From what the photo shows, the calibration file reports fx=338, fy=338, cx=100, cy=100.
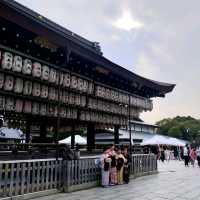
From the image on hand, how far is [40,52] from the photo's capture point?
11.5 m

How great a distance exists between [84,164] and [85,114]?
3.41m

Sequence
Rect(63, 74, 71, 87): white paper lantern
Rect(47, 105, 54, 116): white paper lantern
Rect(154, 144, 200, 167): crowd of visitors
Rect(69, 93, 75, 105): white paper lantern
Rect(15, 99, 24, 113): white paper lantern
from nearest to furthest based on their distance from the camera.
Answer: Rect(15, 99, 24, 113): white paper lantern → Rect(63, 74, 71, 87): white paper lantern → Rect(47, 105, 54, 116): white paper lantern → Rect(69, 93, 75, 105): white paper lantern → Rect(154, 144, 200, 167): crowd of visitors

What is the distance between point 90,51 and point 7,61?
326 cm

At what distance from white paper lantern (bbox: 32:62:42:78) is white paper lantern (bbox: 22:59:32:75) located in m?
0.17

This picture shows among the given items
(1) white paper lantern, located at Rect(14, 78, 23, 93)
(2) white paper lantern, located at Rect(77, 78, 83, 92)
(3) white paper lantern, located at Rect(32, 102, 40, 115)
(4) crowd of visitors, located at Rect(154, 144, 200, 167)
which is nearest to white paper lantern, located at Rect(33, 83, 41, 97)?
(1) white paper lantern, located at Rect(14, 78, 23, 93)

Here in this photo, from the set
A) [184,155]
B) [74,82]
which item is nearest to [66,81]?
[74,82]

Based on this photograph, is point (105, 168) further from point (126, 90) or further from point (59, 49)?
point (126, 90)

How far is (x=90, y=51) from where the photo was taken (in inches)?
473

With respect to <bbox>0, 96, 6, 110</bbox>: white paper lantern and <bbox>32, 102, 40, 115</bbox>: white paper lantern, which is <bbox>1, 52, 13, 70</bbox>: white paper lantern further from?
<bbox>32, 102, 40, 115</bbox>: white paper lantern

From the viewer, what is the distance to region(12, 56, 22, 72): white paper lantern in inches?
397

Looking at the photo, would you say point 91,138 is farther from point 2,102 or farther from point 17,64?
point 17,64

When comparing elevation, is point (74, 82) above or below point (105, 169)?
above

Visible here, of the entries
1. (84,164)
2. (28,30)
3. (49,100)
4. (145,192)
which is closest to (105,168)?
(84,164)

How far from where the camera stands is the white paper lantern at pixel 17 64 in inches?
397
